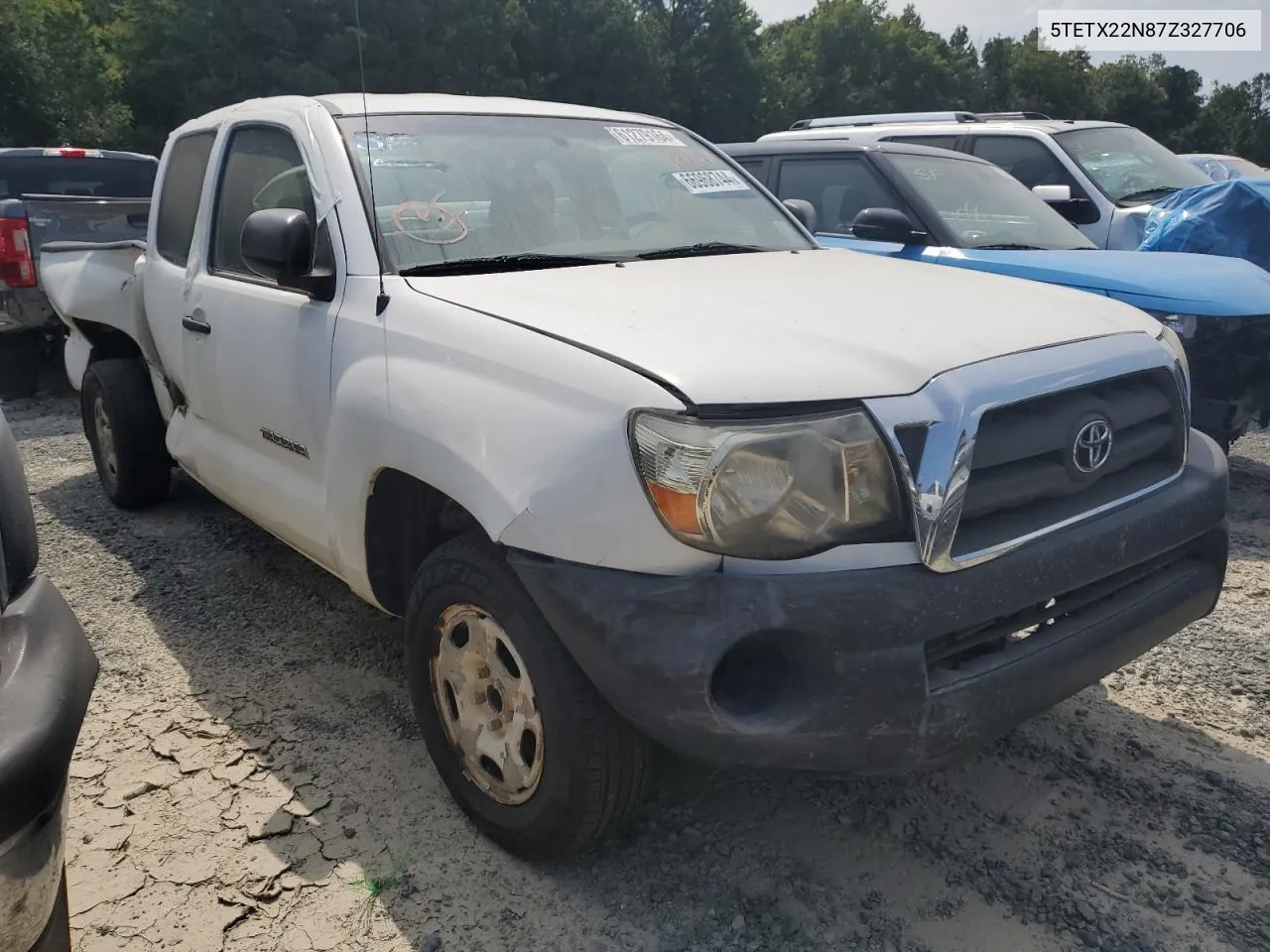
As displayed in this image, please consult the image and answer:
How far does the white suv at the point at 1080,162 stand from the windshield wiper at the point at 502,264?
4604 millimetres

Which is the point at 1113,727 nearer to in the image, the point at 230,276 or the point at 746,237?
the point at 746,237

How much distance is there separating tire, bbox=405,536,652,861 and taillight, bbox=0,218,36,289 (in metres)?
5.65

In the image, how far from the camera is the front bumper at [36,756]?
5.12 ft

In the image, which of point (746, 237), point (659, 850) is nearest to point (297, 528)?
point (659, 850)

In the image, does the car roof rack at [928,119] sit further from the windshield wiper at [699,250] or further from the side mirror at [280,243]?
the side mirror at [280,243]

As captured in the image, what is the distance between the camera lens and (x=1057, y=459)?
7.50ft

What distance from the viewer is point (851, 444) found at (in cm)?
198

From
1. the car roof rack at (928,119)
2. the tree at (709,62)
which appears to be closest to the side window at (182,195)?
the car roof rack at (928,119)

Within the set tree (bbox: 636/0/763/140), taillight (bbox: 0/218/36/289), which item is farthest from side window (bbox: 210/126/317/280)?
tree (bbox: 636/0/763/140)

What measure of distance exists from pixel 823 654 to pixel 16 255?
673cm

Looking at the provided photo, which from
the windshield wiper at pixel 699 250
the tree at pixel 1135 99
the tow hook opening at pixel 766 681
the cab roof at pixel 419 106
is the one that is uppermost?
the tree at pixel 1135 99

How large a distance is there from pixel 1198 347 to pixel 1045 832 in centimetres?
320

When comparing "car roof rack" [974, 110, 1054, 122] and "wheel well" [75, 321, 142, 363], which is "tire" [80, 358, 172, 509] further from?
"car roof rack" [974, 110, 1054, 122]

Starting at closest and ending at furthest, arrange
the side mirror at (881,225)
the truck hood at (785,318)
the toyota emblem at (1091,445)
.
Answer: the truck hood at (785,318), the toyota emblem at (1091,445), the side mirror at (881,225)
